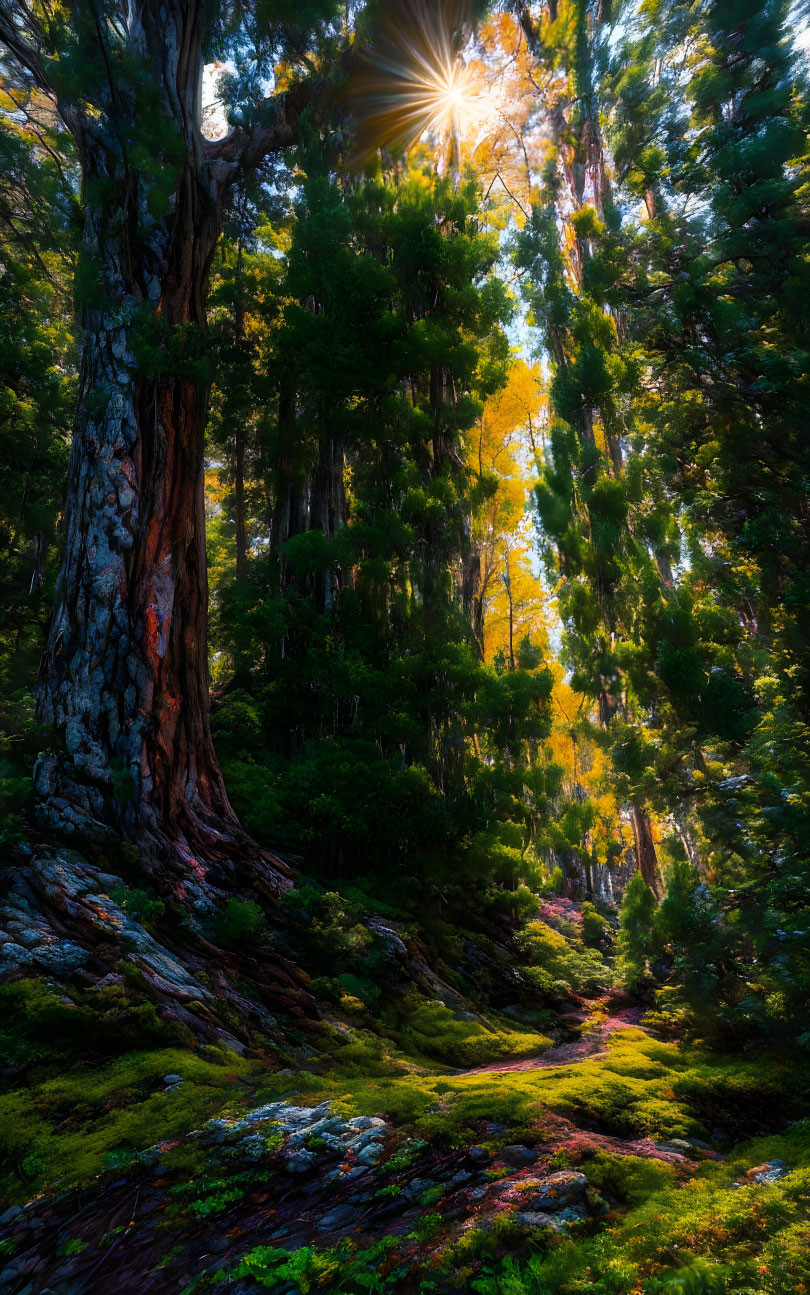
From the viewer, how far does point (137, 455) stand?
7305 millimetres

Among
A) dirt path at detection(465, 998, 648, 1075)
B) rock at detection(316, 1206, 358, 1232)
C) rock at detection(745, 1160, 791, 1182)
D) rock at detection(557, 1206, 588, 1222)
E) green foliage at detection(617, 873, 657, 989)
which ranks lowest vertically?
dirt path at detection(465, 998, 648, 1075)

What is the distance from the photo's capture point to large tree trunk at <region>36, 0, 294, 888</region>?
6.30 m

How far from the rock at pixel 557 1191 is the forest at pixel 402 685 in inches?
0.8

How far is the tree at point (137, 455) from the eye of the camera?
6.34 meters

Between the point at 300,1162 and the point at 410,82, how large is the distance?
14893mm

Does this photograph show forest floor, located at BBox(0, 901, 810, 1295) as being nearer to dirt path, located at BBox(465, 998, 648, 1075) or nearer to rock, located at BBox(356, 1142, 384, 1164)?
rock, located at BBox(356, 1142, 384, 1164)

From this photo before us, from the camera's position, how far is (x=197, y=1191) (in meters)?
2.64

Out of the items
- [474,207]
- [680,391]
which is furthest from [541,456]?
[474,207]

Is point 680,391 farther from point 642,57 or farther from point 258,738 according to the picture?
point 258,738

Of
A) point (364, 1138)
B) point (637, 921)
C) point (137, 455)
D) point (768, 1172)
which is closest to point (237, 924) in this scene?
point (364, 1138)

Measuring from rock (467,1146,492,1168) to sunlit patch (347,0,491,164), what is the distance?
12.8 metres

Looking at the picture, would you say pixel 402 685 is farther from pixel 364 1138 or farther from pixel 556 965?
pixel 556 965

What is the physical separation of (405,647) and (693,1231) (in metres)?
5.93

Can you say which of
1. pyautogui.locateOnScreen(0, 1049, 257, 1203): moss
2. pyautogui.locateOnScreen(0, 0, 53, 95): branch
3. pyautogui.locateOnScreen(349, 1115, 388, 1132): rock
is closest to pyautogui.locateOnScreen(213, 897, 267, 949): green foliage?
pyautogui.locateOnScreen(0, 1049, 257, 1203): moss
